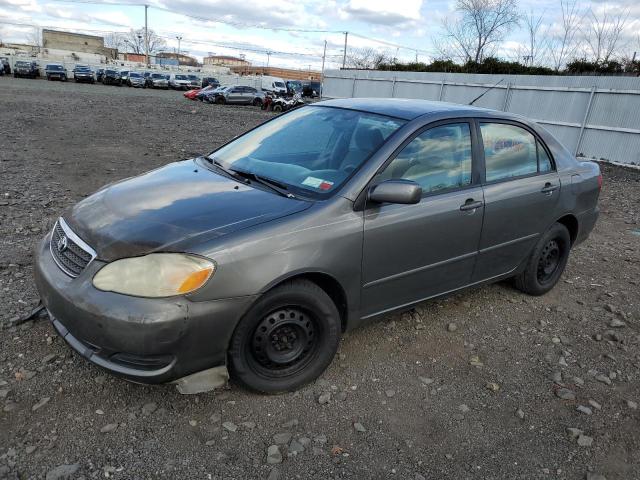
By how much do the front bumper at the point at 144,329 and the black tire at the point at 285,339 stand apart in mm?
111

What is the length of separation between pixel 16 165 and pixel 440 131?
24.8 ft

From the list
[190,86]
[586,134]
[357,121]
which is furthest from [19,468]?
[190,86]

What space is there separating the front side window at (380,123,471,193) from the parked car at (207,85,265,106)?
31.0 meters

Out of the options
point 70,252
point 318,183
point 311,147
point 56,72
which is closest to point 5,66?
point 56,72

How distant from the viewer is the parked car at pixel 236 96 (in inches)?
1275

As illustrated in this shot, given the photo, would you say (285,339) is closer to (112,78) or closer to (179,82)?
(179,82)

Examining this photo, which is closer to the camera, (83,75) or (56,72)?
(56,72)

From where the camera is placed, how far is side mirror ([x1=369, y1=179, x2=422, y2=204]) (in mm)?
2789

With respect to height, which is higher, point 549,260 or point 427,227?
point 427,227

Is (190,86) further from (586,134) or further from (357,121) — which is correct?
(357,121)

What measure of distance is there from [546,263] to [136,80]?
1899 inches

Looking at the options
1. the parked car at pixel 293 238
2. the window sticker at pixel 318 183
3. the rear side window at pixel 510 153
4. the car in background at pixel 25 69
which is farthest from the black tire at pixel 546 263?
the car in background at pixel 25 69

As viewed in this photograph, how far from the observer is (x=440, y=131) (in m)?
3.39

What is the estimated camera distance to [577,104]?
566 inches
